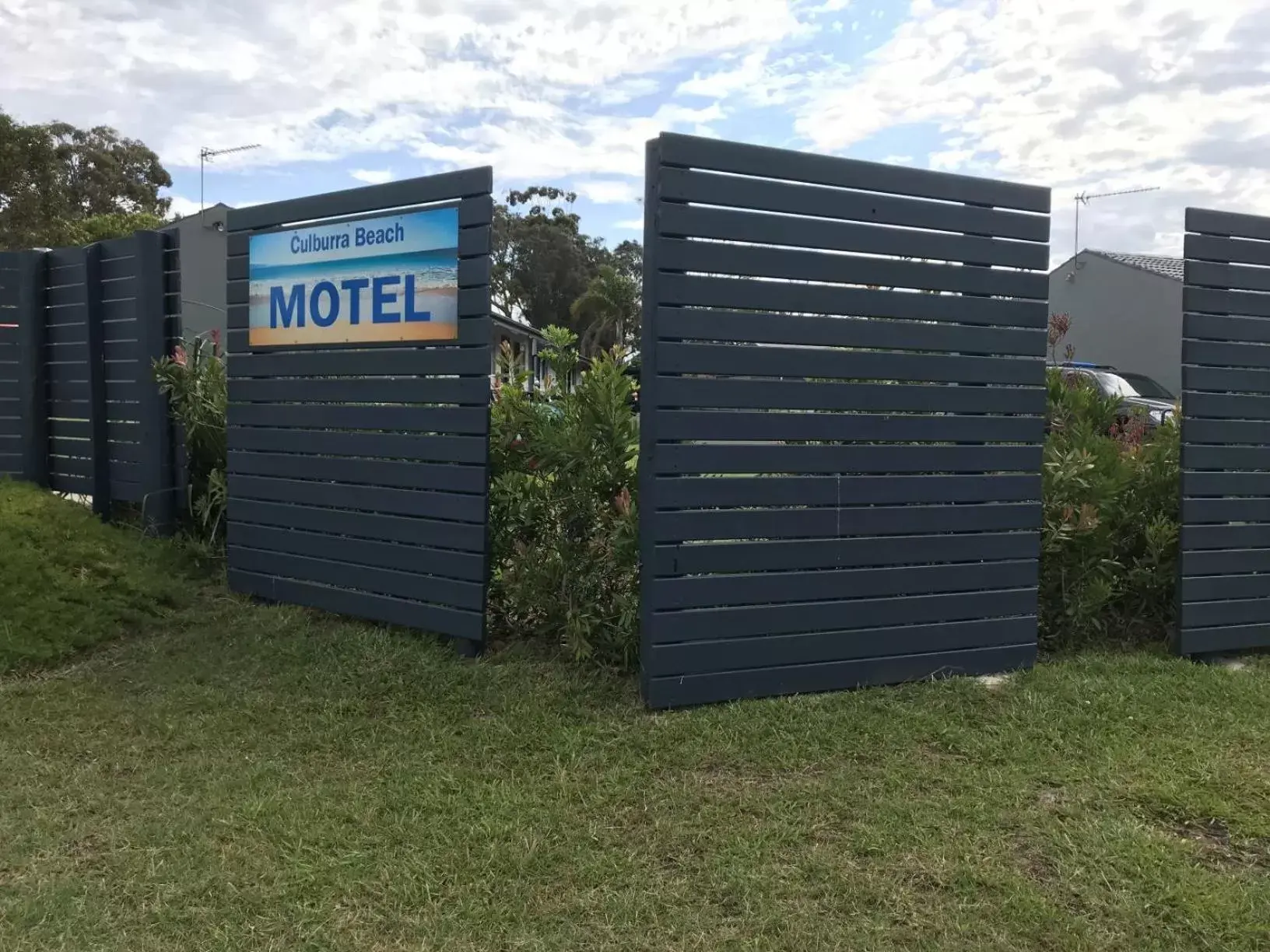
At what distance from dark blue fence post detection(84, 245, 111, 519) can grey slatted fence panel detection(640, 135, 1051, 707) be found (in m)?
4.54

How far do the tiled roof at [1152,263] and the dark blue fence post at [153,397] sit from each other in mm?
24875

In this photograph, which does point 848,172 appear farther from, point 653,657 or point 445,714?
point 445,714

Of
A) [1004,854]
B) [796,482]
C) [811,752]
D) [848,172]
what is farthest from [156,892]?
[848,172]

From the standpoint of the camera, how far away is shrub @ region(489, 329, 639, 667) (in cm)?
432

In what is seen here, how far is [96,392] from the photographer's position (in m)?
6.50

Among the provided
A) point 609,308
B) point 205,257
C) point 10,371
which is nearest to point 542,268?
point 609,308

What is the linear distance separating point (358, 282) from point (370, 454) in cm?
91

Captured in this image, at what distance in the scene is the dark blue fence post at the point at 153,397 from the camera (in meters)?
6.14

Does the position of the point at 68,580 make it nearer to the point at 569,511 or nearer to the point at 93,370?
the point at 93,370

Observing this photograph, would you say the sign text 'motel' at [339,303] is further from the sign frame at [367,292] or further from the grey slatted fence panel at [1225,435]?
the grey slatted fence panel at [1225,435]

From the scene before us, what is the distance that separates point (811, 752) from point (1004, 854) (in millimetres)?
864

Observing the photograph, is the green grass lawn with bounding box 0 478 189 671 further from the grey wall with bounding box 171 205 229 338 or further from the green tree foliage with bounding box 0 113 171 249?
the green tree foliage with bounding box 0 113 171 249

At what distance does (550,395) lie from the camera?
470 centimetres

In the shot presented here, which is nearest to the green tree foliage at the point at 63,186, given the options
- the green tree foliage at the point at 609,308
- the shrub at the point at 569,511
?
the green tree foliage at the point at 609,308
